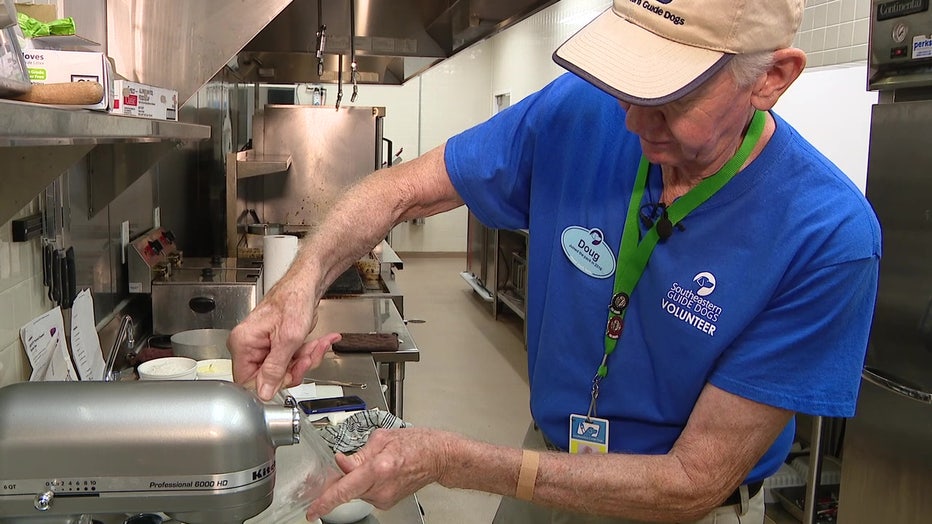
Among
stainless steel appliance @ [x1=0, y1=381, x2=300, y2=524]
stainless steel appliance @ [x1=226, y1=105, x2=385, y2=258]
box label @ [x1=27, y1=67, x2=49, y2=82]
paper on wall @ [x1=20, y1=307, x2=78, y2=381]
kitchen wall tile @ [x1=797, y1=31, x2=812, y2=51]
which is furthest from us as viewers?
stainless steel appliance @ [x1=226, y1=105, x2=385, y2=258]

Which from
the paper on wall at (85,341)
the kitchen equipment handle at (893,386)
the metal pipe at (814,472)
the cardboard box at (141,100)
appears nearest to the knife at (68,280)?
the paper on wall at (85,341)

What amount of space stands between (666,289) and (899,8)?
1.70 meters

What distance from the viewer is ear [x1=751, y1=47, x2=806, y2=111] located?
1025 millimetres

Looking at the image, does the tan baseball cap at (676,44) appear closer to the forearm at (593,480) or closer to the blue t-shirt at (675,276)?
the blue t-shirt at (675,276)

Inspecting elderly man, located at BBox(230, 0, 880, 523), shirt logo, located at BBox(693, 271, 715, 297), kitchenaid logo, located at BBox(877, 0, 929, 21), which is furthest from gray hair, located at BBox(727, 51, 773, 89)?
kitchenaid logo, located at BBox(877, 0, 929, 21)

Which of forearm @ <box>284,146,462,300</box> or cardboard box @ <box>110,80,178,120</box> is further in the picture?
forearm @ <box>284,146,462,300</box>

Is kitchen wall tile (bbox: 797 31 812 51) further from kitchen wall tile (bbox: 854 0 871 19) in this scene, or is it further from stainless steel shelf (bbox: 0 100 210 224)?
stainless steel shelf (bbox: 0 100 210 224)

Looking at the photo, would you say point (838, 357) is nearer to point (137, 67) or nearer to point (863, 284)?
point (863, 284)

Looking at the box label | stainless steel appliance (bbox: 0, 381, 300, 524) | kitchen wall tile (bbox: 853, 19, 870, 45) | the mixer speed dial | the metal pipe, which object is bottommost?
the metal pipe

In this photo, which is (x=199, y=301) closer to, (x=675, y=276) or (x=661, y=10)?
(x=675, y=276)

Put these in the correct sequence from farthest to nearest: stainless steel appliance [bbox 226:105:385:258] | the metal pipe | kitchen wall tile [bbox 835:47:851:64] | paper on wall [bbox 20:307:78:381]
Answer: stainless steel appliance [bbox 226:105:385:258], kitchen wall tile [bbox 835:47:851:64], the metal pipe, paper on wall [bbox 20:307:78:381]

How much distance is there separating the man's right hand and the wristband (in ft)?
1.09

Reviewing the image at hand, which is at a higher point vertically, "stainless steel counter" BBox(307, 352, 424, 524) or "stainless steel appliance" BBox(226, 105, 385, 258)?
"stainless steel appliance" BBox(226, 105, 385, 258)

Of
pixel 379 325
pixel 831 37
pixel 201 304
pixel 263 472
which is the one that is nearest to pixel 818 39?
pixel 831 37
